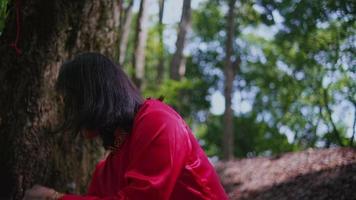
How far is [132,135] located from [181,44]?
630 inches

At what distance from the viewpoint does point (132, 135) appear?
2.29 metres

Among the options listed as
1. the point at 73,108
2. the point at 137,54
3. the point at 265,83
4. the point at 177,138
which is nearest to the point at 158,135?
the point at 177,138

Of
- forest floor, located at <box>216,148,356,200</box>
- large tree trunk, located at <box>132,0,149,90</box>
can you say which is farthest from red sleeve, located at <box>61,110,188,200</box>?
large tree trunk, located at <box>132,0,149,90</box>

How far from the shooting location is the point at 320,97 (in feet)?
31.6

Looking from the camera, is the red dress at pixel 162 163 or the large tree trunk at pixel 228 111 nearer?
the red dress at pixel 162 163

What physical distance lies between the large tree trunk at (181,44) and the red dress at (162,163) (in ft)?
48.3

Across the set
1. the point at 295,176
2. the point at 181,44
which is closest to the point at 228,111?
the point at 181,44

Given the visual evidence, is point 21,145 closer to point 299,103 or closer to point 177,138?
point 177,138

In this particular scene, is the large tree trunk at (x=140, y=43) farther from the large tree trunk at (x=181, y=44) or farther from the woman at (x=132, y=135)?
the woman at (x=132, y=135)

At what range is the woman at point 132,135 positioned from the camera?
215 centimetres

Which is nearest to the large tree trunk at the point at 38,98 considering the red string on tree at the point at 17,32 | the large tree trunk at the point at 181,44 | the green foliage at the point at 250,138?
the red string on tree at the point at 17,32

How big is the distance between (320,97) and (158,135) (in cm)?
790

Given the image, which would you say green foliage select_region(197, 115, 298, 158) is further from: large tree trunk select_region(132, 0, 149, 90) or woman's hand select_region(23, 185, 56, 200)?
woman's hand select_region(23, 185, 56, 200)

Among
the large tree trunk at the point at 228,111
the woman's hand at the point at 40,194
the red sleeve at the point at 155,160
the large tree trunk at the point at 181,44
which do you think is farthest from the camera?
the large tree trunk at the point at 181,44
